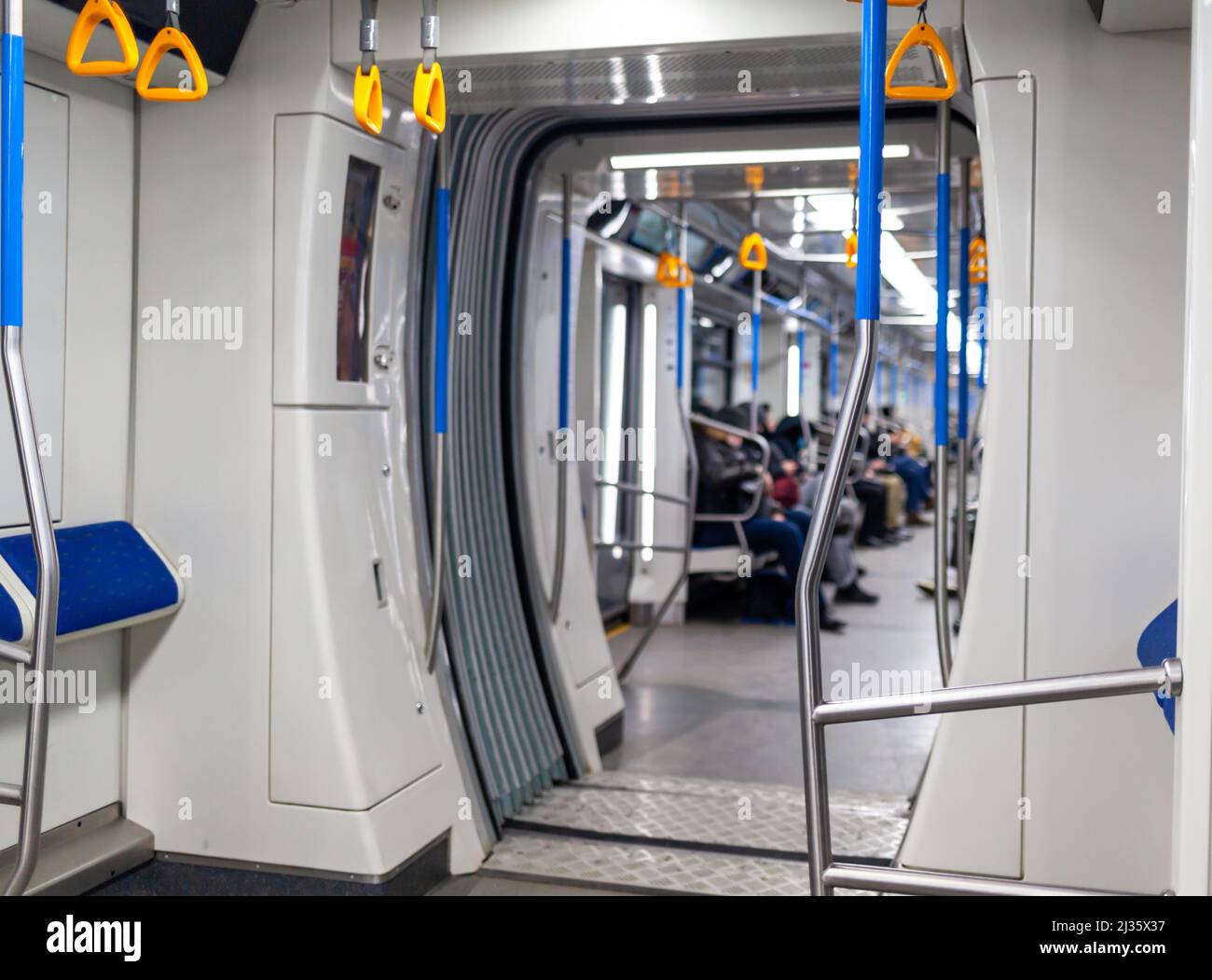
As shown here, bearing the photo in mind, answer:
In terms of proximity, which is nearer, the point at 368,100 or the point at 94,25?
the point at 94,25

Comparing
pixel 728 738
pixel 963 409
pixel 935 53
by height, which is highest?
pixel 935 53

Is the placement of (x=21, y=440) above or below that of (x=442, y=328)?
below

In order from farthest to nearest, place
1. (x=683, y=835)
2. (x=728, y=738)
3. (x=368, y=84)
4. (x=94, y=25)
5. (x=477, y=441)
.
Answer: (x=728, y=738)
(x=477, y=441)
(x=683, y=835)
(x=368, y=84)
(x=94, y=25)

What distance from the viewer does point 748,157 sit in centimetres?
454

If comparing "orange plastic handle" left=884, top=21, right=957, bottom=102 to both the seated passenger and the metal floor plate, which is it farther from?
the seated passenger

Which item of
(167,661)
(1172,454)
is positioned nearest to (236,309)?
(167,661)

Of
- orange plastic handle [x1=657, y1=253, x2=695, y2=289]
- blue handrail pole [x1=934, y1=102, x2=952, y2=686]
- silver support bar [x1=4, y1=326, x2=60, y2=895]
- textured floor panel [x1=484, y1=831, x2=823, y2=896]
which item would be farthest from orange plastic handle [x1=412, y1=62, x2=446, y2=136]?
orange plastic handle [x1=657, y1=253, x2=695, y2=289]

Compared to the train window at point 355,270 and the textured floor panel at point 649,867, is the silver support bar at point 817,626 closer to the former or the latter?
the textured floor panel at point 649,867

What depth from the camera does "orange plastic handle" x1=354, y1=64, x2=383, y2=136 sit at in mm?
2840

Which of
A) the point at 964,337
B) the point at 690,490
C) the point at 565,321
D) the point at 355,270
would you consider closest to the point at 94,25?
the point at 355,270

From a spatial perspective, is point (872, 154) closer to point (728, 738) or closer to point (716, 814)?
point (716, 814)

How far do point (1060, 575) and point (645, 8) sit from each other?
168cm

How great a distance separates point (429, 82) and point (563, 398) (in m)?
2.44

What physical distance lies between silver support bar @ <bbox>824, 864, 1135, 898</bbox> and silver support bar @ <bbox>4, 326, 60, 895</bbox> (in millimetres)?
1231
